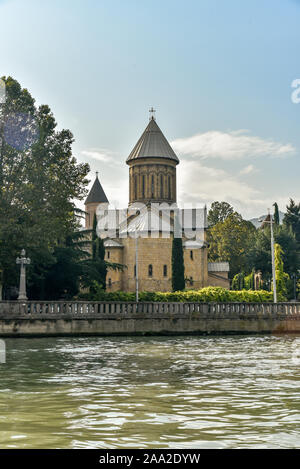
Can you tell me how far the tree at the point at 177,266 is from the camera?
176 feet

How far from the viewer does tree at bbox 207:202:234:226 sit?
3142 inches

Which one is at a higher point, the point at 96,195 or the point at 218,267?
the point at 96,195

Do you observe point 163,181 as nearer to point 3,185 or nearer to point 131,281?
Answer: point 131,281

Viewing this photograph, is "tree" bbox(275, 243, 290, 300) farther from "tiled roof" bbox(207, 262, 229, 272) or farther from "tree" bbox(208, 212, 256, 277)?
"tree" bbox(208, 212, 256, 277)

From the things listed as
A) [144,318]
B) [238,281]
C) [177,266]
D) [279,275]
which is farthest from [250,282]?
[144,318]

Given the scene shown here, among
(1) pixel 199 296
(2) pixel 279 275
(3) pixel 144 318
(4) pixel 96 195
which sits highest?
(4) pixel 96 195

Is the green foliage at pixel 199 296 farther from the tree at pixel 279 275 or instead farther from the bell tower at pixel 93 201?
the bell tower at pixel 93 201

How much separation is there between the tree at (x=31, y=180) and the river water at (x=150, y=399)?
499 inches

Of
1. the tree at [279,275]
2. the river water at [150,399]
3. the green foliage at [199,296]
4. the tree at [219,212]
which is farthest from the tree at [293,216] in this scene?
the river water at [150,399]

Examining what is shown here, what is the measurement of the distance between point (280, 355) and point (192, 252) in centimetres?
4331

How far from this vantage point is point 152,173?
69.4 meters

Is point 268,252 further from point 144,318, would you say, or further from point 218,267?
point 144,318

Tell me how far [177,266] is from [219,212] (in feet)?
89.9

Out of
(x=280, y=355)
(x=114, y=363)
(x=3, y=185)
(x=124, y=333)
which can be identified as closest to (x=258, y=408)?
(x=114, y=363)
